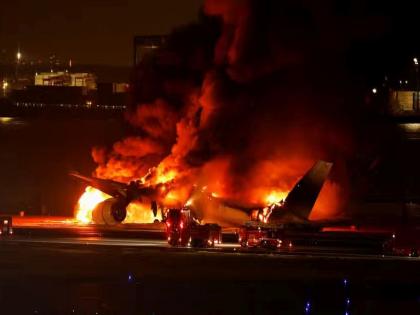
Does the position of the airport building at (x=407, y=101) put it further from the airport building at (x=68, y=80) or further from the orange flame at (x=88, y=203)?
the airport building at (x=68, y=80)

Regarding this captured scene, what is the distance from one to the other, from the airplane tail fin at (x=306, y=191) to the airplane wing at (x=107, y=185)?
14.0 m

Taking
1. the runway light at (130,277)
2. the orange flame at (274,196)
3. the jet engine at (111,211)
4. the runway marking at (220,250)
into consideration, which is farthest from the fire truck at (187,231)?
the runway light at (130,277)

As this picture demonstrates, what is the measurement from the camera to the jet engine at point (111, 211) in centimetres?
6649

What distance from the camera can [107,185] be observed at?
2640 inches

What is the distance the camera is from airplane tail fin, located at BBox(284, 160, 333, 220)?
58.5 meters

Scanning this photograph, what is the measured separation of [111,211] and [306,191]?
16238mm

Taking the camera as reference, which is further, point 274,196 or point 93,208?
point 93,208

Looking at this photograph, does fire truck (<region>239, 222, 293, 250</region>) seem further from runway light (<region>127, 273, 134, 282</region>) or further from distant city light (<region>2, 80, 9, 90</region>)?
distant city light (<region>2, 80, 9, 90</region>)

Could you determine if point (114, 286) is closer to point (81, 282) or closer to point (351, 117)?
point (81, 282)

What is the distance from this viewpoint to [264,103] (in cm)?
6762

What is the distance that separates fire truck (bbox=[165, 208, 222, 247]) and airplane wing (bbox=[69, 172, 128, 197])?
14875 millimetres

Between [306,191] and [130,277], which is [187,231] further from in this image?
[130,277]

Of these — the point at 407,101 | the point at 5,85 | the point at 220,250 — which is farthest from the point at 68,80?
the point at 220,250

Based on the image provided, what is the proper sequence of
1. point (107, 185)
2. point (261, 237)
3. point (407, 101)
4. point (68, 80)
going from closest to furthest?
point (261, 237)
point (107, 185)
point (407, 101)
point (68, 80)
